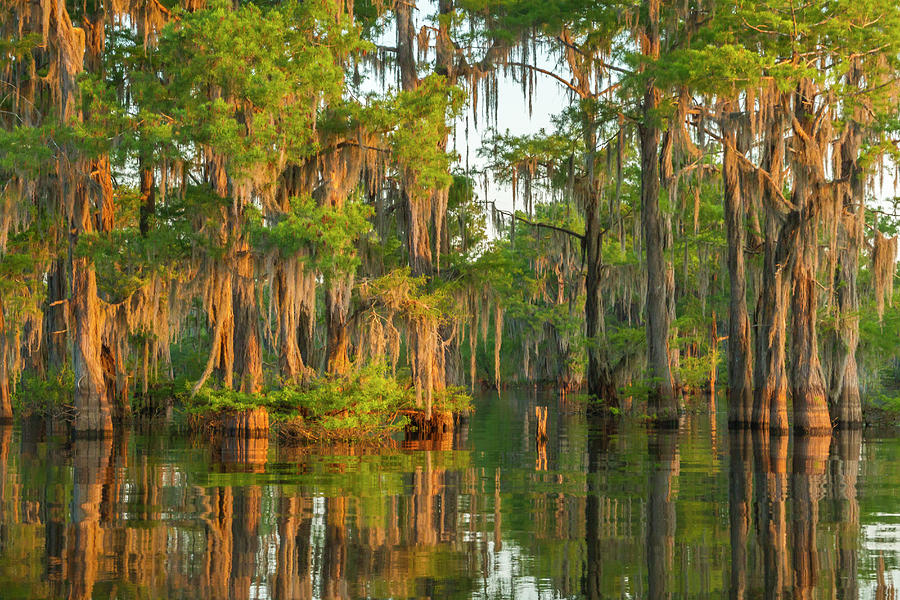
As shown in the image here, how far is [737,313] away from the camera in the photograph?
31.9 m

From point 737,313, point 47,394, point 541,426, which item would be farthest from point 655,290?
point 47,394

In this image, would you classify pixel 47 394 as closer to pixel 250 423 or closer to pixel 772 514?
pixel 250 423

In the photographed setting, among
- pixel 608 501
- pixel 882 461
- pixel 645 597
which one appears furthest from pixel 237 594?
pixel 882 461

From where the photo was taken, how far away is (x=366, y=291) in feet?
82.3

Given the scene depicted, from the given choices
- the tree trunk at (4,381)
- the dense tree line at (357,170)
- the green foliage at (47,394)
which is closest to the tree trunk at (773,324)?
the dense tree line at (357,170)

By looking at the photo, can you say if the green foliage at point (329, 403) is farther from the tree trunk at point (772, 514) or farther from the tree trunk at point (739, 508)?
the tree trunk at point (772, 514)

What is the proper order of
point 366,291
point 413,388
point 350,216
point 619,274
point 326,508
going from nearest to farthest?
point 326,508
point 350,216
point 366,291
point 413,388
point 619,274

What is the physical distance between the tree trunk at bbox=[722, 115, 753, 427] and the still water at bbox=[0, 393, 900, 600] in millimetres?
9468

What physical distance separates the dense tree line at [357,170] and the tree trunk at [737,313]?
9 centimetres

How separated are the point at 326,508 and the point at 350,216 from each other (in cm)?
1183

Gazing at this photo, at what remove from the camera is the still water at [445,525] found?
8.12m


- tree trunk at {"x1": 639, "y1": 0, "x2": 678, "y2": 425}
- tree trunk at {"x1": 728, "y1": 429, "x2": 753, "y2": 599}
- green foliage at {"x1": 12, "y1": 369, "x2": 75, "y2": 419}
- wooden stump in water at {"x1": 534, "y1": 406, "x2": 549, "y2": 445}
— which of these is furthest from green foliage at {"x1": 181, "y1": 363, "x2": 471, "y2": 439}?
tree trunk at {"x1": 639, "y1": 0, "x2": 678, "y2": 425}

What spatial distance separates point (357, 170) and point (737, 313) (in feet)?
41.6

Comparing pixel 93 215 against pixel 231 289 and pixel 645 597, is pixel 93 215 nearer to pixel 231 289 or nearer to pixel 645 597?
pixel 231 289
